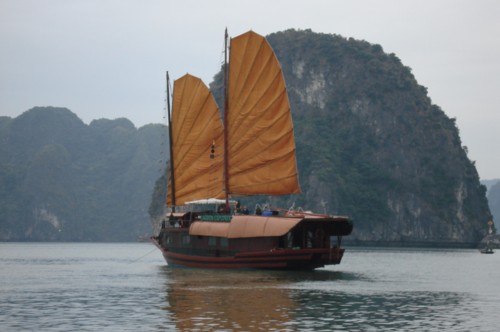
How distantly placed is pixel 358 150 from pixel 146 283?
155238 millimetres

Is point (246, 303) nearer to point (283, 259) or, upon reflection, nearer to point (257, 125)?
point (283, 259)

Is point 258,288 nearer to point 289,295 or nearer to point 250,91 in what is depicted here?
point 289,295

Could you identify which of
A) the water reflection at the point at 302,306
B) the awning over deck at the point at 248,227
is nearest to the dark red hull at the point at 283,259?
the awning over deck at the point at 248,227

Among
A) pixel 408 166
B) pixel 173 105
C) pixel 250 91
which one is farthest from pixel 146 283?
pixel 408 166

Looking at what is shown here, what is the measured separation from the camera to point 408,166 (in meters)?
188

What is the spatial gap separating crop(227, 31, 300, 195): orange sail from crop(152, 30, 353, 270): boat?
61mm

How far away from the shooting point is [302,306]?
2823 centimetres

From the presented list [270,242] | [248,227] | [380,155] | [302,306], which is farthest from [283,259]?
[380,155]

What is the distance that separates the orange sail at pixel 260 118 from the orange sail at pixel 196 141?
320 centimetres

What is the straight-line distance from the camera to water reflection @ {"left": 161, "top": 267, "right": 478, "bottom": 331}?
77.0 feet

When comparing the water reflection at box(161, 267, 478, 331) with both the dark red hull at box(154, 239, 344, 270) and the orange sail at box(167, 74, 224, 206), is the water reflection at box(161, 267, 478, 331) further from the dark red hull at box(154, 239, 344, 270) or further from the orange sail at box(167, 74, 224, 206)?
the orange sail at box(167, 74, 224, 206)

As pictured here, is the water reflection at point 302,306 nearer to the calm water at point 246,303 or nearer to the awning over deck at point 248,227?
the calm water at point 246,303

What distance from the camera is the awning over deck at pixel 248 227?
4338 centimetres

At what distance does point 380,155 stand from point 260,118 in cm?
14286
